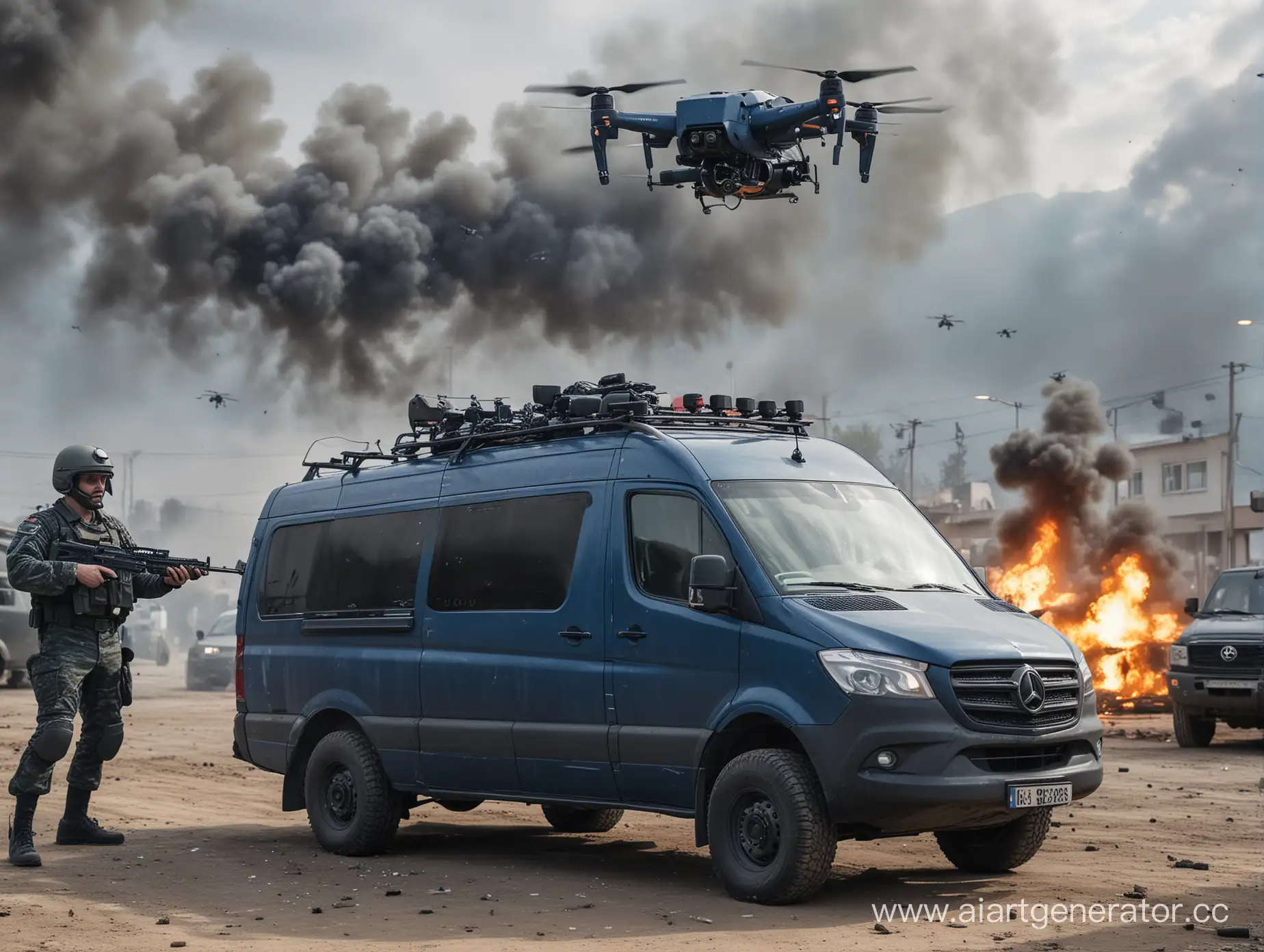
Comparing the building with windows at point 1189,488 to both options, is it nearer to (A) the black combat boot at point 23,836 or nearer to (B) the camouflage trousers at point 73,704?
(B) the camouflage trousers at point 73,704

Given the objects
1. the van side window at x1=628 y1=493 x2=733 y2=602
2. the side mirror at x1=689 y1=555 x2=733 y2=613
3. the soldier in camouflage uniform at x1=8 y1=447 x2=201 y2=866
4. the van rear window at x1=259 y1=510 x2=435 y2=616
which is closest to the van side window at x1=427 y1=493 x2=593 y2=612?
the van rear window at x1=259 y1=510 x2=435 y2=616

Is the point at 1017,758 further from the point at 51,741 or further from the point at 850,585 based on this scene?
the point at 51,741

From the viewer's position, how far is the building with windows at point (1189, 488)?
67188mm

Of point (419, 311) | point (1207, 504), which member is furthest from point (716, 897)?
point (1207, 504)

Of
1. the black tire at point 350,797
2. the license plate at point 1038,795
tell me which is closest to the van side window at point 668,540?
the license plate at point 1038,795

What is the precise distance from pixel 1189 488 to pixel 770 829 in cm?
7126

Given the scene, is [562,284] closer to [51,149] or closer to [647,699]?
[51,149]

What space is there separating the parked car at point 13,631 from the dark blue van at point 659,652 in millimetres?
19077

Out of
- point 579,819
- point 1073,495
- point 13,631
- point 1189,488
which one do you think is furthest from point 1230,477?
point 579,819

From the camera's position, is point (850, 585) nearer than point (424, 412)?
Yes

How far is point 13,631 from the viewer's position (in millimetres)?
28859

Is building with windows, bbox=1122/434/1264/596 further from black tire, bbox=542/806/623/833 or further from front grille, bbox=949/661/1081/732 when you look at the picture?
front grille, bbox=949/661/1081/732

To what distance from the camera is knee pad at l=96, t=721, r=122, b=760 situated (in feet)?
34.1

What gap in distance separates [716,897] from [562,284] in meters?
28.9
